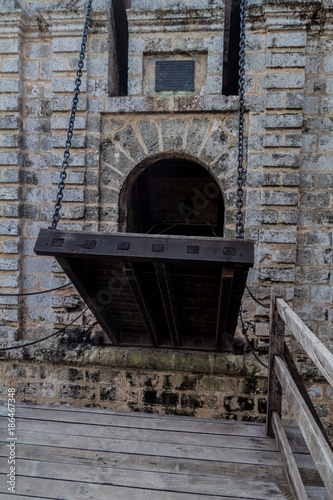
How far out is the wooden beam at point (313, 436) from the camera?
1.47 meters

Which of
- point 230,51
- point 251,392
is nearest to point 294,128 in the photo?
point 230,51

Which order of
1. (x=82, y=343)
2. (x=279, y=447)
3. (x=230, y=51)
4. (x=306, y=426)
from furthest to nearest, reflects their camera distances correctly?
1. (x=230, y=51)
2. (x=82, y=343)
3. (x=279, y=447)
4. (x=306, y=426)

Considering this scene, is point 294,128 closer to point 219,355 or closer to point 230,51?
point 230,51

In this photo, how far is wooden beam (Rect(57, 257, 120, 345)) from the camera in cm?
264

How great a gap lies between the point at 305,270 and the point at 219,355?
129 cm

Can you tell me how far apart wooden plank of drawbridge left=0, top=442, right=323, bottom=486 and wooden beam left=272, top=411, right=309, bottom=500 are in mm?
95

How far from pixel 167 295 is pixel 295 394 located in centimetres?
116

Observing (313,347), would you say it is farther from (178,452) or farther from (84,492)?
(84,492)

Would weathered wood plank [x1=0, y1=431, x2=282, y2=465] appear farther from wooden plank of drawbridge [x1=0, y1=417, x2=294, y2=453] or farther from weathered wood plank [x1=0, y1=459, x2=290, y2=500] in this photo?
weathered wood plank [x1=0, y1=459, x2=290, y2=500]

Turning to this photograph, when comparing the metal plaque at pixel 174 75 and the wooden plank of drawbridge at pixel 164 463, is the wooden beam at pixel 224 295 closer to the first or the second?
the wooden plank of drawbridge at pixel 164 463

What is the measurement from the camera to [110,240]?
2498 mm

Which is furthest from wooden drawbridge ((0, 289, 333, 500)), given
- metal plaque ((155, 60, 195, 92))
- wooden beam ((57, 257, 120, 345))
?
metal plaque ((155, 60, 195, 92))

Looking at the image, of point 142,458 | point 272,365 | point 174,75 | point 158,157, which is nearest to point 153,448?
point 142,458

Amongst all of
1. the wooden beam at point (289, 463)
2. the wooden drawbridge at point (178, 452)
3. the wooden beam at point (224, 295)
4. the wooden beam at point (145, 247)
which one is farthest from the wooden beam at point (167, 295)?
the wooden beam at point (289, 463)
